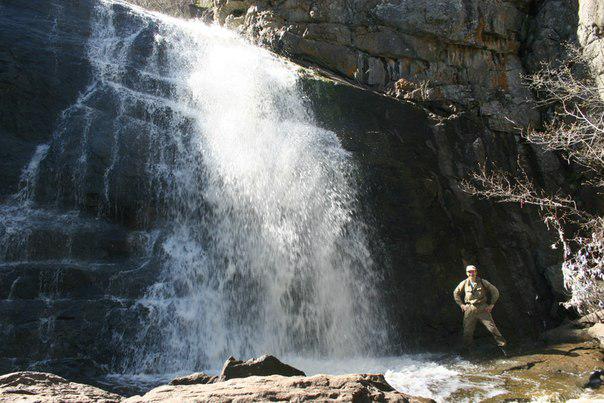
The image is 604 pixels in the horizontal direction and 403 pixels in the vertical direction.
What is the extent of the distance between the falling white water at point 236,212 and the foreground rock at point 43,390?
14.0 feet

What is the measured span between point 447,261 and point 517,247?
272cm

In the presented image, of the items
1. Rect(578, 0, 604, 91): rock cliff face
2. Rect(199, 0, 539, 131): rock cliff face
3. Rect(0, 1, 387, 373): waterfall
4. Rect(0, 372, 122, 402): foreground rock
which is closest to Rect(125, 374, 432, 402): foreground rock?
Rect(0, 372, 122, 402): foreground rock

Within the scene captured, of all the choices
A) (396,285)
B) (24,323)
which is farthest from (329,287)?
(24,323)

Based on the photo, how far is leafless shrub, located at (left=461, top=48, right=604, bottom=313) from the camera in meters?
11.5

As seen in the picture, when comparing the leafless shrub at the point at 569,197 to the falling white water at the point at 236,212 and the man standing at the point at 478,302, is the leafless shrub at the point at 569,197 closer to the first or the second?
the man standing at the point at 478,302

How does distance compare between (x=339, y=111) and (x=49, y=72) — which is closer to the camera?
(x=49, y=72)

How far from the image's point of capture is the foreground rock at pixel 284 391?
4586 mm

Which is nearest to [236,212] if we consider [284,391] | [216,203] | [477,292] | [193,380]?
[216,203]

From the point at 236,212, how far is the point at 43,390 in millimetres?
7282

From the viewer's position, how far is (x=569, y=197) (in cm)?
1516

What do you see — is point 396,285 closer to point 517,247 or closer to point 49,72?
point 517,247

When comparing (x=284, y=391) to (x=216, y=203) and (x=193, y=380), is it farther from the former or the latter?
(x=216, y=203)

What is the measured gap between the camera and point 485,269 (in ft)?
44.6

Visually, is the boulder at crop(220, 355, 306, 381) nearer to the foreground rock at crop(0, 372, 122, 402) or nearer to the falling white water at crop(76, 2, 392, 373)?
the foreground rock at crop(0, 372, 122, 402)
